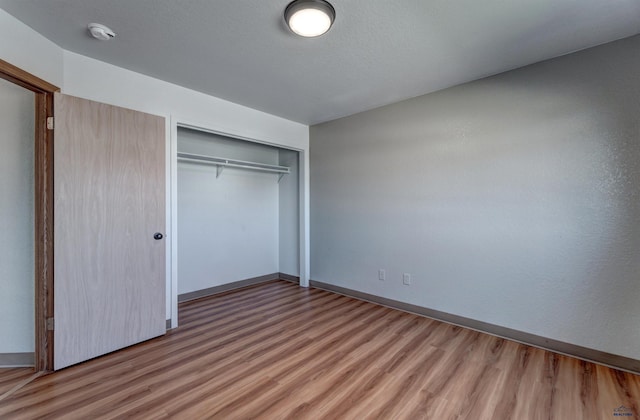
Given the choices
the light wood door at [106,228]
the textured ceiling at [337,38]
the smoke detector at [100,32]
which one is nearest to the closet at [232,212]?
the light wood door at [106,228]

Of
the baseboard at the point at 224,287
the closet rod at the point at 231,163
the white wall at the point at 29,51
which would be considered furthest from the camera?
the baseboard at the point at 224,287

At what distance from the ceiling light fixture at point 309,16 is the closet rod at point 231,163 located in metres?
2.15

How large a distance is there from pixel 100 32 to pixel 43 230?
1.52 metres

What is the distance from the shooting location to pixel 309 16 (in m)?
1.74

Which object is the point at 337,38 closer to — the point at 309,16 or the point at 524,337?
the point at 309,16

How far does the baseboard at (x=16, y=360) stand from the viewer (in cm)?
213

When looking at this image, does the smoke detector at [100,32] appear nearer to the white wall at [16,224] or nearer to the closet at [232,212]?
the white wall at [16,224]

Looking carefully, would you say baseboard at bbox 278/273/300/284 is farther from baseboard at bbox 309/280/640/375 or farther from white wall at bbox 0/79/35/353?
white wall at bbox 0/79/35/353

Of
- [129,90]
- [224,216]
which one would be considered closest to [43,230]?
[129,90]

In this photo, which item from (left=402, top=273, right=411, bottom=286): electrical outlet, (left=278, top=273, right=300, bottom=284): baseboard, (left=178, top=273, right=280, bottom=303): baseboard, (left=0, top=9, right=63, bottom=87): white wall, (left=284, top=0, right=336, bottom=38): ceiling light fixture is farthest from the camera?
(left=278, top=273, right=300, bottom=284): baseboard

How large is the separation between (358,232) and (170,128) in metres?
2.51

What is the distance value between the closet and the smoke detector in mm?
1368

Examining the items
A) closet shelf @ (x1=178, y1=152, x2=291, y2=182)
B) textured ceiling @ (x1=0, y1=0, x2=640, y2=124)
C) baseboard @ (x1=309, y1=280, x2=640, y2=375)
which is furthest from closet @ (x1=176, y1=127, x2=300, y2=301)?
baseboard @ (x1=309, y1=280, x2=640, y2=375)

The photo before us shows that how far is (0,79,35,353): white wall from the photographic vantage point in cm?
212
